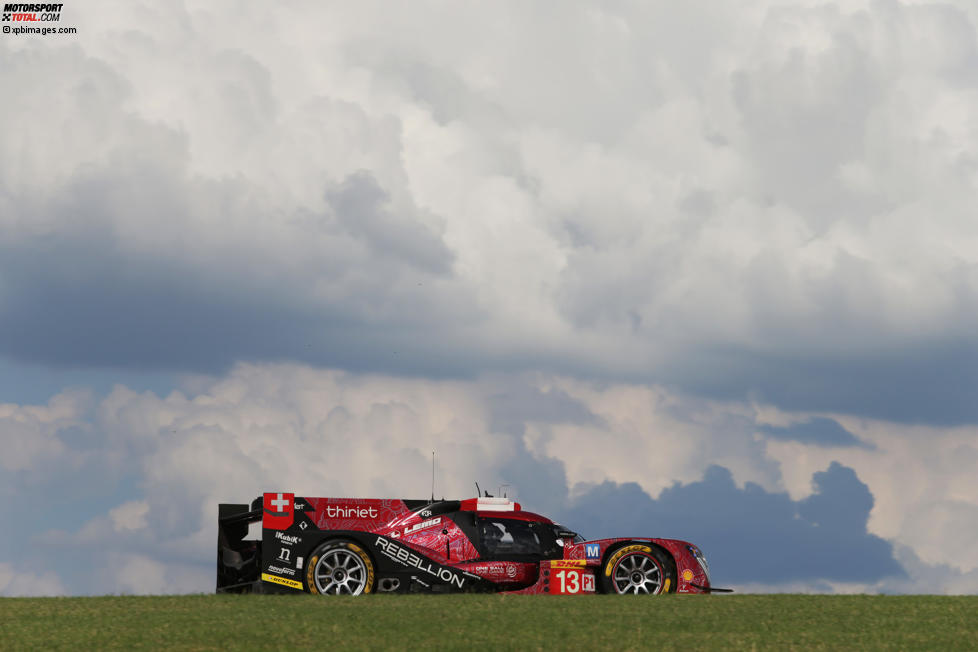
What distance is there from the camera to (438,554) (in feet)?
61.5

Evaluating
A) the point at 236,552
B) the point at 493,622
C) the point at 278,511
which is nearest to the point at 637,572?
the point at 493,622

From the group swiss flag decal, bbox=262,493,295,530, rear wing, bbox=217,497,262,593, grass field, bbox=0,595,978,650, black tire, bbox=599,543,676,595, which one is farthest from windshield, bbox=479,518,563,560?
rear wing, bbox=217,497,262,593

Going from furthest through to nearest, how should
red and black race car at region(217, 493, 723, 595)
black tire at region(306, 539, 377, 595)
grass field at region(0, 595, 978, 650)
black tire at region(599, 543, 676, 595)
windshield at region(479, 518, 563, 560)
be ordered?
windshield at region(479, 518, 563, 560)
black tire at region(599, 543, 676, 595)
red and black race car at region(217, 493, 723, 595)
black tire at region(306, 539, 377, 595)
grass field at region(0, 595, 978, 650)

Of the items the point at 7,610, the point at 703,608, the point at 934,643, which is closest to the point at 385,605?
the point at 703,608

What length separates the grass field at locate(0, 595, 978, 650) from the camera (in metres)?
12.8

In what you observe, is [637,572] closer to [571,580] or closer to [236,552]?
[571,580]

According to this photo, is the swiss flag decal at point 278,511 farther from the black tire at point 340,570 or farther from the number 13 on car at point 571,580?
the number 13 on car at point 571,580

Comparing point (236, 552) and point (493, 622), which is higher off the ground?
point (236, 552)

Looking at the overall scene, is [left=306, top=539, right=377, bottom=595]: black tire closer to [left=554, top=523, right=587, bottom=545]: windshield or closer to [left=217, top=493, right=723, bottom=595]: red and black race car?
[left=217, top=493, right=723, bottom=595]: red and black race car

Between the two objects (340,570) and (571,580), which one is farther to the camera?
(571,580)

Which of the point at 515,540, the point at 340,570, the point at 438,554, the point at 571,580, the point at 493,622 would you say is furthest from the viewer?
the point at 515,540

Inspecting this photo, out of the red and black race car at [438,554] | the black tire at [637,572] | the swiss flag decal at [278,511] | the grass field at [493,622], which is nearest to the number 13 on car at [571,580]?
the red and black race car at [438,554]

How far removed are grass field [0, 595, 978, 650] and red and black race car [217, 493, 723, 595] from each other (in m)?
0.92

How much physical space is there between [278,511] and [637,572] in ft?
20.3
